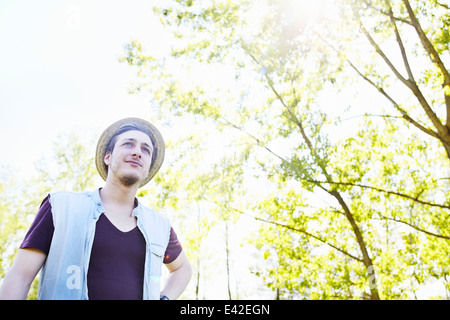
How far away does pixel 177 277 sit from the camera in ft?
6.55

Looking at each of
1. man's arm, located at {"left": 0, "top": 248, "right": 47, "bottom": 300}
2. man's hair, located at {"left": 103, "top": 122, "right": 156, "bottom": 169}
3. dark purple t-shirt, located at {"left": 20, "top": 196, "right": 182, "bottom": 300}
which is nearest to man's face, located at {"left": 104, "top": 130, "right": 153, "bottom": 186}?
man's hair, located at {"left": 103, "top": 122, "right": 156, "bottom": 169}

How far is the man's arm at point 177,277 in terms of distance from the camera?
1.93 m

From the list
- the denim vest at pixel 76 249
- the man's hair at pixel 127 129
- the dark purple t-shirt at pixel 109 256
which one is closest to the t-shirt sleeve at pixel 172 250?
the denim vest at pixel 76 249

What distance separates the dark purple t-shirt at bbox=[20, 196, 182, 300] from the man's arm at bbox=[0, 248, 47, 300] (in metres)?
0.03

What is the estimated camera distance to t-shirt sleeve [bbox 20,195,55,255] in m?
1.43

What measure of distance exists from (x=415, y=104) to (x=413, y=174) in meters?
1.68

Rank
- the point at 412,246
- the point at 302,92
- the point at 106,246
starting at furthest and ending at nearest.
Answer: the point at 302,92 → the point at 412,246 → the point at 106,246

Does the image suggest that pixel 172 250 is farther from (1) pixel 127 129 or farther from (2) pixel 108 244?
(1) pixel 127 129

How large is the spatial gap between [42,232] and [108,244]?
0.28 m

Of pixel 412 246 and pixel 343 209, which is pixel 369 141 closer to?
pixel 343 209

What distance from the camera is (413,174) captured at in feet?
27.3

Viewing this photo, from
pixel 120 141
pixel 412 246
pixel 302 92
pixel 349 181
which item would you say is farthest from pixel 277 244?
pixel 120 141

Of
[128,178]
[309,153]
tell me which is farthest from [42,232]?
[309,153]

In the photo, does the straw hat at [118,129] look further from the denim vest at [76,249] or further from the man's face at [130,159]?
the denim vest at [76,249]
